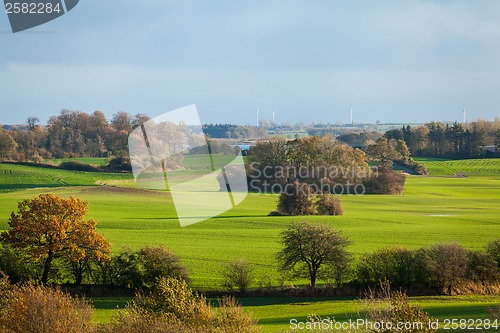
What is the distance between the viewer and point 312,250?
32719mm

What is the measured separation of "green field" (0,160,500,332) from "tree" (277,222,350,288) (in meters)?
1.12

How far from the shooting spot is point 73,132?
97000 mm

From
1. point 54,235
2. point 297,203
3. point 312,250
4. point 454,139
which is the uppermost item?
point 454,139

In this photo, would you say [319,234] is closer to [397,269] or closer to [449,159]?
[397,269]

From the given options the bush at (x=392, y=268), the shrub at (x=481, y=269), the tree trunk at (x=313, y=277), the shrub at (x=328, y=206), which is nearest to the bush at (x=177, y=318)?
the tree trunk at (x=313, y=277)

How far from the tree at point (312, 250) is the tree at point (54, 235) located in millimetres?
9870

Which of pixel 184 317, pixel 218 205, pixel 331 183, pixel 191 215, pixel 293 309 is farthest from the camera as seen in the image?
pixel 331 183

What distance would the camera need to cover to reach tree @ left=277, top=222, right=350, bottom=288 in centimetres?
3216

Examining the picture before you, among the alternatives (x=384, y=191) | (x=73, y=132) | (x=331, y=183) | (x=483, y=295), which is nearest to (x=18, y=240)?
(x=483, y=295)

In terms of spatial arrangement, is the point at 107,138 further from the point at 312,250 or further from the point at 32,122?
the point at 312,250

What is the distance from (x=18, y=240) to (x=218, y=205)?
30213 mm

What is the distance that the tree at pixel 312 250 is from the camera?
32.2 m

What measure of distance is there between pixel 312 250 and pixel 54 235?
13868 mm

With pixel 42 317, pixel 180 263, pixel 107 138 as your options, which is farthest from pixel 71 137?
pixel 42 317
